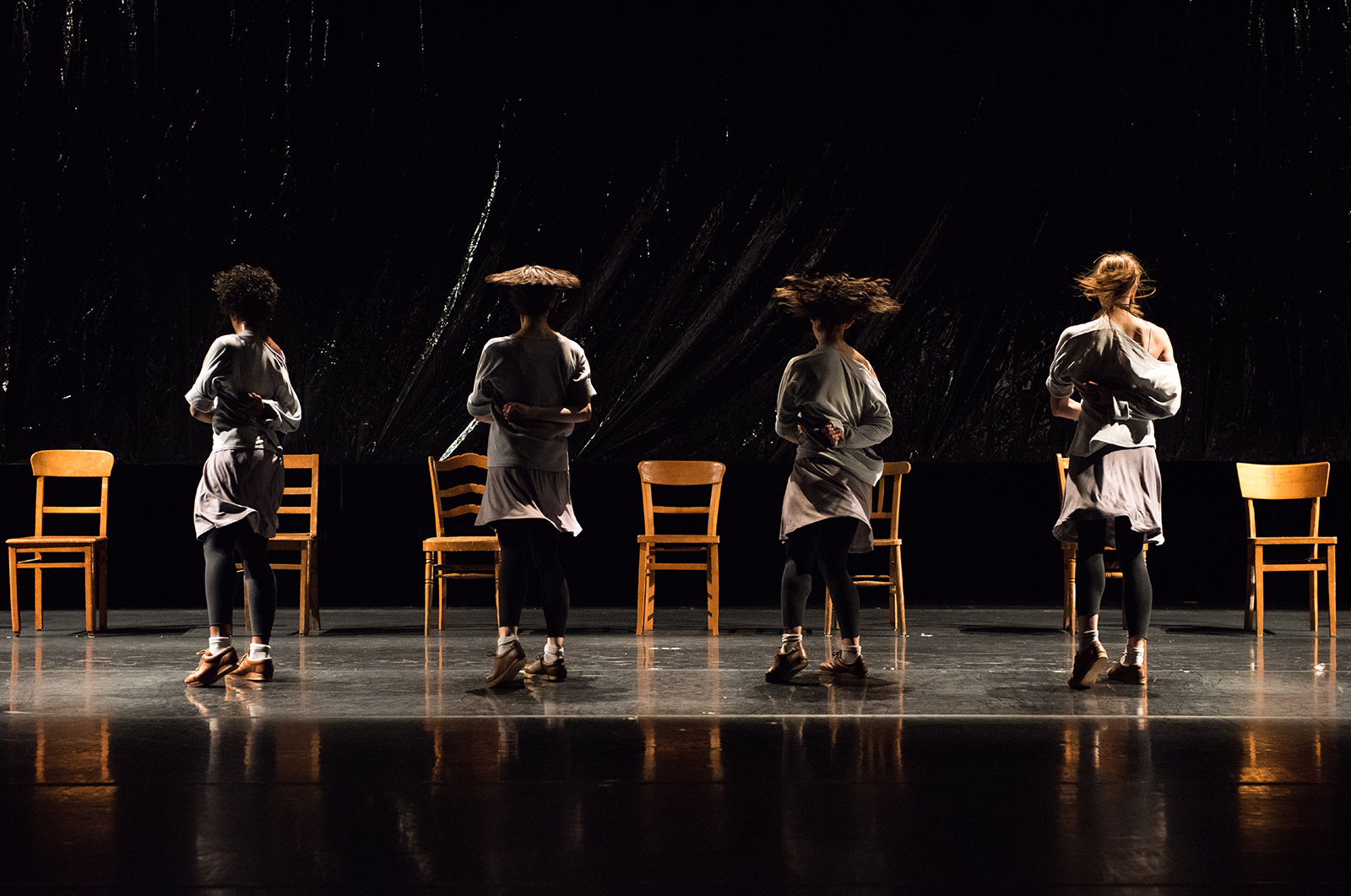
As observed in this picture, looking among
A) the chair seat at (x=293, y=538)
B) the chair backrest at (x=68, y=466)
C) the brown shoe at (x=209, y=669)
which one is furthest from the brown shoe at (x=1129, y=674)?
the chair backrest at (x=68, y=466)

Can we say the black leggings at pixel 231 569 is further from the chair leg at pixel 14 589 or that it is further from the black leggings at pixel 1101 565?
the black leggings at pixel 1101 565

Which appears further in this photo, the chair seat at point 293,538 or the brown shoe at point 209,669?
the chair seat at point 293,538

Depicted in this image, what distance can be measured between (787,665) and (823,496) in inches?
18.9

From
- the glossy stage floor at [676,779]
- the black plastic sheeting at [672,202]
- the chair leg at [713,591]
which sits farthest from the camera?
the black plastic sheeting at [672,202]

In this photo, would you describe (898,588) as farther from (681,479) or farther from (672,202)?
(672,202)

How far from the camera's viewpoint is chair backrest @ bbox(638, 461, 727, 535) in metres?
5.25

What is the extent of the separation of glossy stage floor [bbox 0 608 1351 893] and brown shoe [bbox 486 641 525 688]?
0.09 metres

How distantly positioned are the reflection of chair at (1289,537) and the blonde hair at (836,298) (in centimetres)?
233

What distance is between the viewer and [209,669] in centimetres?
342

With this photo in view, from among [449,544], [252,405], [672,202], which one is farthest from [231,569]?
[672,202]

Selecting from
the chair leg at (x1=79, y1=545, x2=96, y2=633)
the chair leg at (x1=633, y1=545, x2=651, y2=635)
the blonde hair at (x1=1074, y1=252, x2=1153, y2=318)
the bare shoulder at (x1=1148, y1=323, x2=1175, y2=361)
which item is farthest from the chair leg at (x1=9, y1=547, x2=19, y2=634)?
the bare shoulder at (x1=1148, y1=323, x2=1175, y2=361)

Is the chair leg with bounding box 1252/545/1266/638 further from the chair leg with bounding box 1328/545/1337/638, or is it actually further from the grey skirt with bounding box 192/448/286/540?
the grey skirt with bounding box 192/448/286/540

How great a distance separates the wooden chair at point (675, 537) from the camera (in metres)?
4.93

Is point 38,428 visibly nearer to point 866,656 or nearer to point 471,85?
point 471,85
